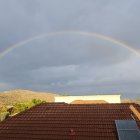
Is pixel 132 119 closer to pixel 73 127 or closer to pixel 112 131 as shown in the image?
pixel 112 131

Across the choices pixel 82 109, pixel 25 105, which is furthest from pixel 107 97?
pixel 82 109

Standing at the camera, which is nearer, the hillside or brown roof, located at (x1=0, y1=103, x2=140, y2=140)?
brown roof, located at (x1=0, y1=103, x2=140, y2=140)

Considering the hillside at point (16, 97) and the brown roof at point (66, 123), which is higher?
the hillside at point (16, 97)

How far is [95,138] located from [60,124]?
9.95 ft

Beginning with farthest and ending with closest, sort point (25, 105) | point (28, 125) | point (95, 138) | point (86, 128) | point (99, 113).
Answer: point (25, 105) < point (99, 113) < point (28, 125) < point (86, 128) < point (95, 138)

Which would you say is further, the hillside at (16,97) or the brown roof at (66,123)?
the hillside at (16,97)

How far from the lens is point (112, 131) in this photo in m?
15.2

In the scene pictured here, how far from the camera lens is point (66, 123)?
55.5 feet

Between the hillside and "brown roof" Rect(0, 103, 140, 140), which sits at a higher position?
the hillside

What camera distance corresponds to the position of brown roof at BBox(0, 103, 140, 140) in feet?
49.5

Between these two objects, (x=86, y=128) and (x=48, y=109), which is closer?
(x=86, y=128)

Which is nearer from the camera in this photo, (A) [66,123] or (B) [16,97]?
(A) [66,123]

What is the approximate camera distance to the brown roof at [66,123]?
15.1 metres

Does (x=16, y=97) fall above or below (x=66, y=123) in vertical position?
above
